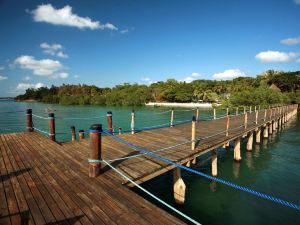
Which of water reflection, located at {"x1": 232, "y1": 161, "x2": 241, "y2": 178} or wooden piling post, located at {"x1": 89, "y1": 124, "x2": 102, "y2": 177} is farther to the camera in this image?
water reflection, located at {"x1": 232, "y1": 161, "x2": 241, "y2": 178}

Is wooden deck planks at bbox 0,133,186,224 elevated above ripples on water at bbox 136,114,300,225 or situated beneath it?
elevated above

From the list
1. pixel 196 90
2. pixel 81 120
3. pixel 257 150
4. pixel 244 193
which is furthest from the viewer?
pixel 196 90

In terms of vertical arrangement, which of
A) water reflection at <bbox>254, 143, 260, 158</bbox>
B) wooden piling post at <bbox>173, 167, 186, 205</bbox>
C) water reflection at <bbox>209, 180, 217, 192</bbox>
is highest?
wooden piling post at <bbox>173, 167, 186, 205</bbox>

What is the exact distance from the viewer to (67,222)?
3371 mm

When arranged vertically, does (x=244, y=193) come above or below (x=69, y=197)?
below

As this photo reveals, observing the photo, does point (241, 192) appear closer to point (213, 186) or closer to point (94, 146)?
point (213, 186)

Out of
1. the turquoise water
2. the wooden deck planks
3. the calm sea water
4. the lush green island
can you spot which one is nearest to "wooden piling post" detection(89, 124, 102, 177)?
the wooden deck planks

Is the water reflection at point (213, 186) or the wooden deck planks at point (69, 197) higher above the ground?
the wooden deck planks at point (69, 197)

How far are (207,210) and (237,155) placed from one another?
6.56 m

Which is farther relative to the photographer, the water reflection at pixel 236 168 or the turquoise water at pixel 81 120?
the turquoise water at pixel 81 120

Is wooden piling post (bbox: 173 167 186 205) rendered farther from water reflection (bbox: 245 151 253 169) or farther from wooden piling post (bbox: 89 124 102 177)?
water reflection (bbox: 245 151 253 169)

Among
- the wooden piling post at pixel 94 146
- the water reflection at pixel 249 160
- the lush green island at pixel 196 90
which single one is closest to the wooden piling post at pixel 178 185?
the wooden piling post at pixel 94 146

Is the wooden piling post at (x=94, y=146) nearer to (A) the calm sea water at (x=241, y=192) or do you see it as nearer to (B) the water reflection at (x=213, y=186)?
(A) the calm sea water at (x=241, y=192)

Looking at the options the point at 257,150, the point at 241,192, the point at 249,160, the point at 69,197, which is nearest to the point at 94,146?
the point at 69,197
